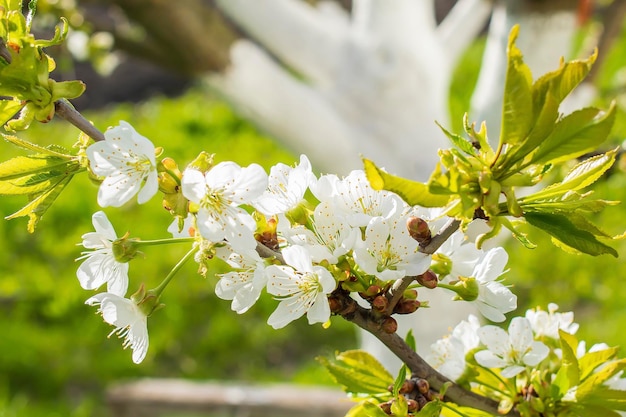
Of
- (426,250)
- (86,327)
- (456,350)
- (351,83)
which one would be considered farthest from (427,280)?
(86,327)

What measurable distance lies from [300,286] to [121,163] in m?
0.15

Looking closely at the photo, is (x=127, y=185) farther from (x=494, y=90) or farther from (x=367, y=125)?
(x=367, y=125)

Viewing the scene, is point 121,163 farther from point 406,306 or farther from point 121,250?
point 406,306

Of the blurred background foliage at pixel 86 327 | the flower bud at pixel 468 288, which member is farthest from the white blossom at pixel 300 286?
the blurred background foliage at pixel 86 327

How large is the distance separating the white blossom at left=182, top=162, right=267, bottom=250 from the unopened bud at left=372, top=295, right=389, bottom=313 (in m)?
0.09

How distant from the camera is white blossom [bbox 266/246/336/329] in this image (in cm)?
46

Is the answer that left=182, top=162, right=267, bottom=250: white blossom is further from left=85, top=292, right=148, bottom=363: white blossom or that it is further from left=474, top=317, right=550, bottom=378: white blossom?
left=474, top=317, right=550, bottom=378: white blossom

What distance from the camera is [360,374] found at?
0.55m

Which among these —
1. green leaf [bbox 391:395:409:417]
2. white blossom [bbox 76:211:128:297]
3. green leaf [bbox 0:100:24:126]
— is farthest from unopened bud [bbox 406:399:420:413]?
green leaf [bbox 0:100:24:126]

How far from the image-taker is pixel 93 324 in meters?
2.84

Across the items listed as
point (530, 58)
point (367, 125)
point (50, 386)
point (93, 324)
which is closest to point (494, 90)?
point (530, 58)

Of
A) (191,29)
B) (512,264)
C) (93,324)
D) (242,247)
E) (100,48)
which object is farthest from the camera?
(512,264)

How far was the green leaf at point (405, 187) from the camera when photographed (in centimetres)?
39

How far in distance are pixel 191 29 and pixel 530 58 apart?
95 cm
